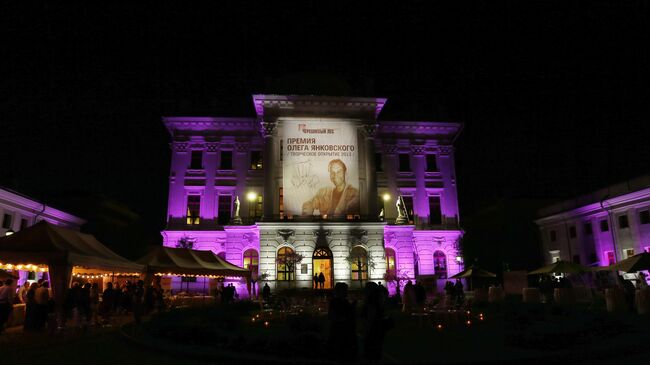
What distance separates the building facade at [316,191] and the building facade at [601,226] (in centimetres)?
1179

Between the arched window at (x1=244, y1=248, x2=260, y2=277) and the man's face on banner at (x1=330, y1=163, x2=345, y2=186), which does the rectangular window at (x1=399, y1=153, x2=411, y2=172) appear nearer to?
the man's face on banner at (x1=330, y1=163, x2=345, y2=186)

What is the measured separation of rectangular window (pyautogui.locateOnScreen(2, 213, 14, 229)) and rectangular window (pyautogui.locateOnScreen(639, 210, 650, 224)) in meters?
46.7

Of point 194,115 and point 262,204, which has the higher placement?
point 194,115

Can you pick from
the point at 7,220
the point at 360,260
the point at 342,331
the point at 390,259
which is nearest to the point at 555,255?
the point at 390,259

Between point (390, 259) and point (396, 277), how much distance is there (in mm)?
2939

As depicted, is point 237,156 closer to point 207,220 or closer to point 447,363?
point 207,220

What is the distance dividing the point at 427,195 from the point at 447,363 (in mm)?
33689

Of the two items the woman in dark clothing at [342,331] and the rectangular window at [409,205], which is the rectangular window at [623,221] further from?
the woman in dark clothing at [342,331]

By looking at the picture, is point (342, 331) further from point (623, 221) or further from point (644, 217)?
point (623, 221)

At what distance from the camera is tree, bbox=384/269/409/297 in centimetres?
3383

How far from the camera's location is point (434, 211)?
41.7 m

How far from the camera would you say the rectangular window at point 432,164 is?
42531mm

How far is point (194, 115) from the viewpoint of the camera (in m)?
41.3

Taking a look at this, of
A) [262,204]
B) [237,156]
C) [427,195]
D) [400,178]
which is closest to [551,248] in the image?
[427,195]
